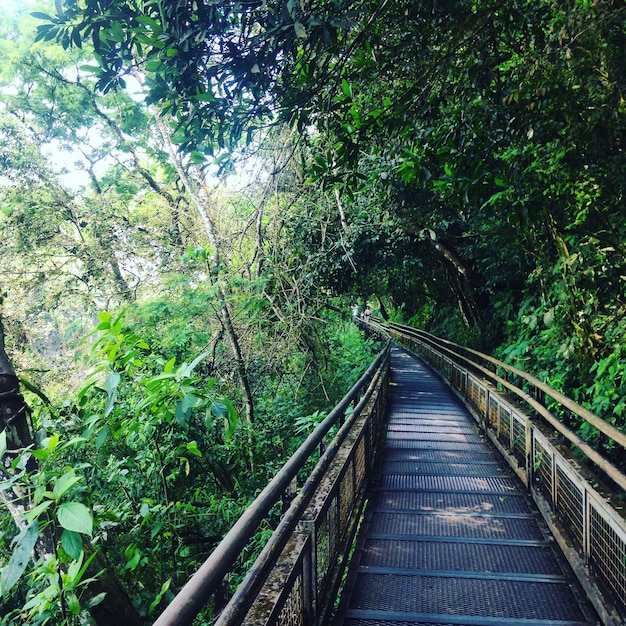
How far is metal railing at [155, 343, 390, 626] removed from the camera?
55.9 inches

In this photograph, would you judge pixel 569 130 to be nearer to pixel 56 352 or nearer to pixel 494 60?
pixel 494 60

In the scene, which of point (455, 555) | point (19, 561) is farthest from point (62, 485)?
point (455, 555)

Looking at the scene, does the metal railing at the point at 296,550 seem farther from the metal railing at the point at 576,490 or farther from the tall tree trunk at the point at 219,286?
the tall tree trunk at the point at 219,286

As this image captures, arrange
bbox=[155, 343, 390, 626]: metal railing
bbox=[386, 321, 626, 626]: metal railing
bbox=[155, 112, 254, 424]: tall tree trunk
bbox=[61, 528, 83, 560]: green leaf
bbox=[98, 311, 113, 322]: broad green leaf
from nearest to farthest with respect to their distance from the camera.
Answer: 1. bbox=[155, 343, 390, 626]: metal railing
2. bbox=[61, 528, 83, 560]: green leaf
3. bbox=[98, 311, 113, 322]: broad green leaf
4. bbox=[386, 321, 626, 626]: metal railing
5. bbox=[155, 112, 254, 424]: tall tree trunk

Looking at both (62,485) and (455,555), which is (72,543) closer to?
(62,485)

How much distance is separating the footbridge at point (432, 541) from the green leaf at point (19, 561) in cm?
71

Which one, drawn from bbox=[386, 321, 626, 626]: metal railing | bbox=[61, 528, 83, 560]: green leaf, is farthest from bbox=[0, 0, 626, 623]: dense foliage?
bbox=[386, 321, 626, 626]: metal railing

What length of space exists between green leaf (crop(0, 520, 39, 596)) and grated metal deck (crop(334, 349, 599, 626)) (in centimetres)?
189

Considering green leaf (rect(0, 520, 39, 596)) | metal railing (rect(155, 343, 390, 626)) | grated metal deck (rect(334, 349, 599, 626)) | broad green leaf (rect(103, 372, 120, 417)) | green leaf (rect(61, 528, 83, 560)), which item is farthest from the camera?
grated metal deck (rect(334, 349, 599, 626))

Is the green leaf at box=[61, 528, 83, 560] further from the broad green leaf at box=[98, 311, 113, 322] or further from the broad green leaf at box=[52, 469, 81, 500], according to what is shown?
the broad green leaf at box=[98, 311, 113, 322]

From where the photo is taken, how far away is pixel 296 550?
2422 millimetres

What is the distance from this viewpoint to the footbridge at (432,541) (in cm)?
210

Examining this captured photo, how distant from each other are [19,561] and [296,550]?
125 cm

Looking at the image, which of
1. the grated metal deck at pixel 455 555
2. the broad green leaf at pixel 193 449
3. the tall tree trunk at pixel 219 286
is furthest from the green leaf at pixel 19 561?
the tall tree trunk at pixel 219 286
